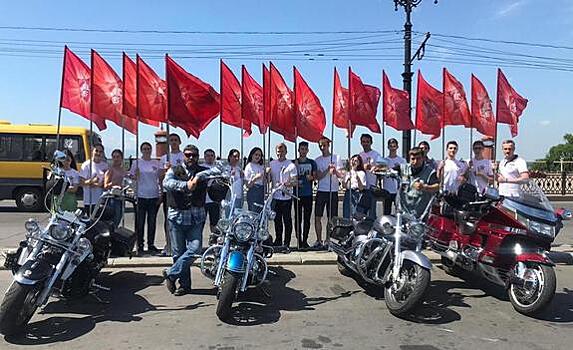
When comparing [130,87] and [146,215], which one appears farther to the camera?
[130,87]

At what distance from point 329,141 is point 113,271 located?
394 cm

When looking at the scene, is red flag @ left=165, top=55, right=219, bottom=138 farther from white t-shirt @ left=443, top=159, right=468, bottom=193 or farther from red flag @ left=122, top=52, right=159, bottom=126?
white t-shirt @ left=443, top=159, right=468, bottom=193

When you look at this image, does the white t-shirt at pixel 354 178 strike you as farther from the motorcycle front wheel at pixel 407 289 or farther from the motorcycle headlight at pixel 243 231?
the motorcycle headlight at pixel 243 231

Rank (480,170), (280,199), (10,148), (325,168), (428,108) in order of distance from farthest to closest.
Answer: (10,148) → (428,108) → (480,170) → (325,168) → (280,199)

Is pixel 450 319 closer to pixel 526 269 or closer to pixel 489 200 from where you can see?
pixel 526 269

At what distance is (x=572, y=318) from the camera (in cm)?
501

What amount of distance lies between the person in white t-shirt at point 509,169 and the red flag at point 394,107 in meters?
2.10

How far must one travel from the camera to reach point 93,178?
7.42m

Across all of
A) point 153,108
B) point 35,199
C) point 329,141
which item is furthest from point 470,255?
point 35,199

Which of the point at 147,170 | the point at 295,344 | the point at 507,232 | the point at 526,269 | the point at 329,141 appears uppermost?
the point at 329,141

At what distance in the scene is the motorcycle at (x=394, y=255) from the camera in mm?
4836

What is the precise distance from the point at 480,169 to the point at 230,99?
4397mm

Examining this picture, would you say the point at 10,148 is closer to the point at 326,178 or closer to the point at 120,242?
the point at 120,242

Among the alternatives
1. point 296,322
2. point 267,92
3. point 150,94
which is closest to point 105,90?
point 150,94
